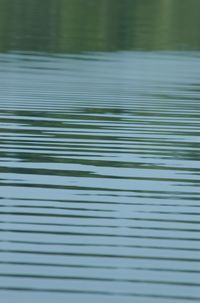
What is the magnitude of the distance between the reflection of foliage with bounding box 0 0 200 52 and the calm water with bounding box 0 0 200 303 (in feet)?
15.9

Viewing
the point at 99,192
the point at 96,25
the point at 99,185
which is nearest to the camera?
the point at 99,192

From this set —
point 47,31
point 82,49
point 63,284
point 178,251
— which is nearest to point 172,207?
point 178,251

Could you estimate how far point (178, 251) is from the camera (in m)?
7.59

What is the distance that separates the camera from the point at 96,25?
29516 mm

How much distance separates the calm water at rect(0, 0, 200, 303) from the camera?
691 cm

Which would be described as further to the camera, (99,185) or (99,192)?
(99,185)

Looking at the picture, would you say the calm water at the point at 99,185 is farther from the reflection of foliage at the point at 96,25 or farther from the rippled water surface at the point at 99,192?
the reflection of foliage at the point at 96,25

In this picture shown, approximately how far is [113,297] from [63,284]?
0.35 meters

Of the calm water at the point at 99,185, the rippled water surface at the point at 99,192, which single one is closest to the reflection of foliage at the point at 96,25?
the calm water at the point at 99,185

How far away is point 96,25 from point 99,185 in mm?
20258

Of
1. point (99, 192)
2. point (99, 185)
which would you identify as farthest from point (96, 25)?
point (99, 192)

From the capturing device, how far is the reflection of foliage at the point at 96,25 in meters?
24.0

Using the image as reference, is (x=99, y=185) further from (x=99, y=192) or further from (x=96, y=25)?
(x=96, y=25)

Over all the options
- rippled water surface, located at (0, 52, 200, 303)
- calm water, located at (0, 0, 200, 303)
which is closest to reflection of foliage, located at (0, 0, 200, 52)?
calm water, located at (0, 0, 200, 303)
